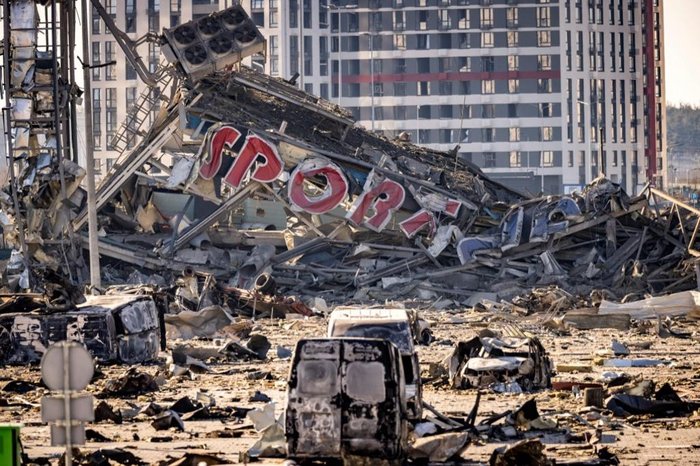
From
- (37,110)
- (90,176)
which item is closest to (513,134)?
(37,110)

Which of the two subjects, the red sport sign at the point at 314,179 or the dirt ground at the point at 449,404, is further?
the red sport sign at the point at 314,179

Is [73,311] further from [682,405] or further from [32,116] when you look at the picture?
[32,116]

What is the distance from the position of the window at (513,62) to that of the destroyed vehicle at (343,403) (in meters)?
124

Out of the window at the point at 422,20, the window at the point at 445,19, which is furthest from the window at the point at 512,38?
the window at the point at 422,20

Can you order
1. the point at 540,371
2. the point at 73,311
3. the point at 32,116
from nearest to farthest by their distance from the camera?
the point at 540,371 < the point at 73,311 < the point at 32,116

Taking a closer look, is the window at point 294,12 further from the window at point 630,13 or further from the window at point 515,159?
the window at point 630,13

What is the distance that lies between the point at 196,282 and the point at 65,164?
690cm

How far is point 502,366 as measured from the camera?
26.0 meters

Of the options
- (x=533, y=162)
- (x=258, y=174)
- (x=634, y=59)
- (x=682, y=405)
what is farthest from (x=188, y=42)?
(x=634, y=59)

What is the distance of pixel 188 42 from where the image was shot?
194 feet

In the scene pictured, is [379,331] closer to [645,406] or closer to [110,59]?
[645,406]

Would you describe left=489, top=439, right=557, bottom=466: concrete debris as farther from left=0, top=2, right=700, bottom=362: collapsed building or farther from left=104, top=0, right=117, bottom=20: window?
left=104, top=0, right=117, bottom=20: window

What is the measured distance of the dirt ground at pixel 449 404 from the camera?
19.0m

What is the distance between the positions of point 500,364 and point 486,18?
116180 mm
